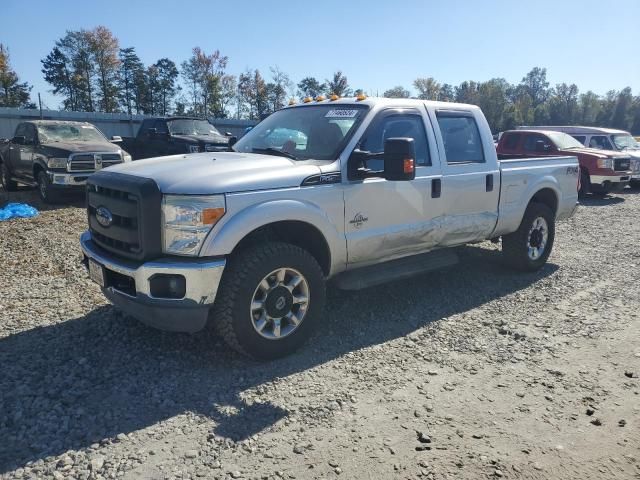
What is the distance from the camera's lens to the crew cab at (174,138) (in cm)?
1312

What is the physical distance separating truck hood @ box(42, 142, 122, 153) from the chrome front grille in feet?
0.49

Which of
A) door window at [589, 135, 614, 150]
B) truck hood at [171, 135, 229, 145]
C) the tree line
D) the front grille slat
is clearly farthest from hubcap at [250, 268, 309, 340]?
the tree line

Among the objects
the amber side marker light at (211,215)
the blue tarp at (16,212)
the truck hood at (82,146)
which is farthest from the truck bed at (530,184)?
the truck hood at (82,146)

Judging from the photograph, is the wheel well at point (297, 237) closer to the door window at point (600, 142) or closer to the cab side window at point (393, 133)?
the cab side window at point (393, 133)

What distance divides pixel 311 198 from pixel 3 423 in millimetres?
2448

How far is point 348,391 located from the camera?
346 cm

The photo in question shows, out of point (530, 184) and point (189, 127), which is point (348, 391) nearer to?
point (530, 184)

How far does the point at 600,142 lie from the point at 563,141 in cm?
203

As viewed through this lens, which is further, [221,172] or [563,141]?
[563,141]

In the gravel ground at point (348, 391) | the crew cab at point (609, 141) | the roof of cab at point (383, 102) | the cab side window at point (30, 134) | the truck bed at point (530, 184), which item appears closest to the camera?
the gravel ground at point (348, 391)

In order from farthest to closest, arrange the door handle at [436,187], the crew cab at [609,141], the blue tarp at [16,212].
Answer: the crew cab at [609,141], the blue tarp at [16,212], the door handle at [436,187]

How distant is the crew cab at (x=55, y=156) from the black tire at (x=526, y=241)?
8128 mm

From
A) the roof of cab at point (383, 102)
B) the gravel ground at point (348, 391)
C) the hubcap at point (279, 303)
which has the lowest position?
the gravel ground at point (348, 391)

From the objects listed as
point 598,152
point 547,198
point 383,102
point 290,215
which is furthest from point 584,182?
point 290,215
